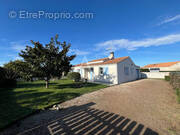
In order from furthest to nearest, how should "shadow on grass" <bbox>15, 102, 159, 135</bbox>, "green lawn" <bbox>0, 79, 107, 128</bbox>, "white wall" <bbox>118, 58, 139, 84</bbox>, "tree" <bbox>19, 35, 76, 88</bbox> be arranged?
"white wall" <bbox>118, 58, 139, 84</bbox>
"tree" <bbox>19, 35, 76, 88</bbox>
"green lawn" <bbox>0, 79, 107, 128</bbox>
"shadow on grass" <bbox>15, 102, 159, 135</bbox>

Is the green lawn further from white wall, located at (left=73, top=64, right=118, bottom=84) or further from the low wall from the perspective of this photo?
the low wall

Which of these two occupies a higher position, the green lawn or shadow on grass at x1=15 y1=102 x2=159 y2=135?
the green lawn

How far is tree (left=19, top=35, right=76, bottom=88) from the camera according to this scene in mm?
7289

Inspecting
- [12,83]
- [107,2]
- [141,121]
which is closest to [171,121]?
[141,121]

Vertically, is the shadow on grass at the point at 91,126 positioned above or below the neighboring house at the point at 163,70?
below

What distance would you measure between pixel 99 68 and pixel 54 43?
27.3 ft

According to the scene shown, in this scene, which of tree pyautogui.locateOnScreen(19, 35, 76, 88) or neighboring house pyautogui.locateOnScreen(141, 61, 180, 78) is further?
neighboring house pyautogui.locateOnScreen(141, 61, 180, 78)

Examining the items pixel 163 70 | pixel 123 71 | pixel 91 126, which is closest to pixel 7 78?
pixel 91 126

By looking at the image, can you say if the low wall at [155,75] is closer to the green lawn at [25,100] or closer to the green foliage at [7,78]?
the green lawn at [25,100]

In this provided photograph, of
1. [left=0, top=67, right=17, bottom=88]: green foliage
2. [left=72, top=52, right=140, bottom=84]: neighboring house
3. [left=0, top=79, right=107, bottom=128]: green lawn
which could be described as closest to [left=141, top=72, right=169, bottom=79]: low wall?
[left=72, top=52, right=140, bottom=84]: neighboring house

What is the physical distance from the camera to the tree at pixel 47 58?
23.9ft

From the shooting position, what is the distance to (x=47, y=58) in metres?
→ 7.54

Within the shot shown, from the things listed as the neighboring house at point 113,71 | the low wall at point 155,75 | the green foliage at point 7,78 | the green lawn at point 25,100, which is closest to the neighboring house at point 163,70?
the low wall at point 155,75

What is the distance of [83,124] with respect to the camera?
2.83m
